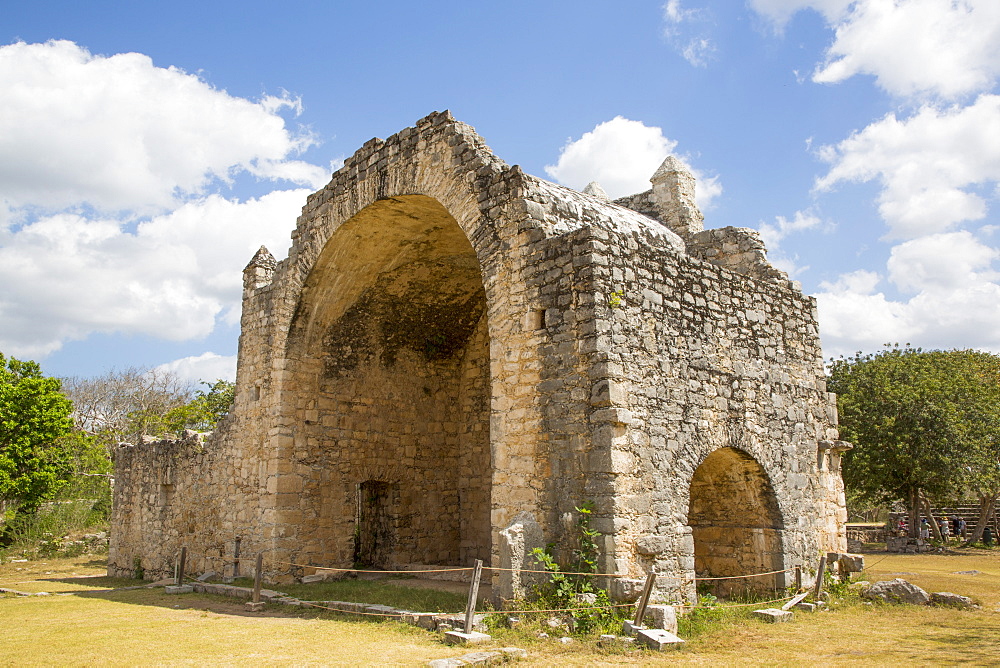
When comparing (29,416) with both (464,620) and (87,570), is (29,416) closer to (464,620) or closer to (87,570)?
(87,570)

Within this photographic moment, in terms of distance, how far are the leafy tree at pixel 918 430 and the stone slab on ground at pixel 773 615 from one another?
14.8m

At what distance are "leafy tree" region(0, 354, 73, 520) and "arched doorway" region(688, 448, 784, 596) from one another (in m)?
18.0

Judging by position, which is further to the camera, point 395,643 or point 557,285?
point 557,285

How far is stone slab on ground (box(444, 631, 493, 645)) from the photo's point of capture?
258 inches

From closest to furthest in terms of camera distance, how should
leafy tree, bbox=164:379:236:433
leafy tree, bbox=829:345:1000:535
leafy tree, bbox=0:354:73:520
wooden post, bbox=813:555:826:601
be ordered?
wooden post, bbox=813:555:826:601
leafy tree, bbox=0:354:73:520
leafy tree, bbox=829:345:1000:535
leafy tree, bbox=164:379:236:433

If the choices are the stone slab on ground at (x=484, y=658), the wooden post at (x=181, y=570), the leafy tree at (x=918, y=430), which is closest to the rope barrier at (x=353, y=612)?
the stone slab on ground at (x=484, y=658)

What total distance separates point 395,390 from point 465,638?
7.03 meters

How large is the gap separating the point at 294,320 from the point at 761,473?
753 centimetres

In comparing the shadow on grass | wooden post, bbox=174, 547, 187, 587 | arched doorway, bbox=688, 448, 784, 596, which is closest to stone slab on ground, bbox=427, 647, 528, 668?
the shadow on grass

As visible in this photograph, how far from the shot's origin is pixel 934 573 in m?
13.4

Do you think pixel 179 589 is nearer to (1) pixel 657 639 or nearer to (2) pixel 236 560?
(2) pixel 236 560

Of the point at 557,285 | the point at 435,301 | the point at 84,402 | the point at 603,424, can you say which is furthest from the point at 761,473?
the point at 84,402

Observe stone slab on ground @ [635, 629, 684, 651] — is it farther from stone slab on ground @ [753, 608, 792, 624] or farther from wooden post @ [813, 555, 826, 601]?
wooden post @ [813, 555, 826, 601]

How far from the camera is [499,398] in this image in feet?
27.5
